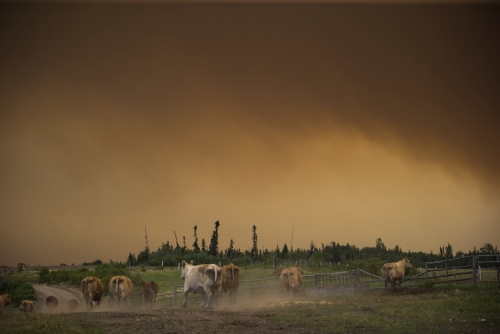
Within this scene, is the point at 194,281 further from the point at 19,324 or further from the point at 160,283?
the point at 160,283

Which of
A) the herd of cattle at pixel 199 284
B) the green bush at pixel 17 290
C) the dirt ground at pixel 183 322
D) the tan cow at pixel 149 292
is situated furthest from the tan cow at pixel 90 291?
the green bush at pixel 17 290

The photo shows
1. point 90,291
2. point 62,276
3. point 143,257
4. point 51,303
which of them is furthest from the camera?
point 143,257

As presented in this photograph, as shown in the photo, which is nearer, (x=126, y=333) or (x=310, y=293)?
(x=126, y=333)

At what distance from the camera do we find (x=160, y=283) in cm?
4394

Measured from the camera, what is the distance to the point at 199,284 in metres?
23.7

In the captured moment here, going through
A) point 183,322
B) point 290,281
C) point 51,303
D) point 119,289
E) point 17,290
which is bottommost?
point 51,303

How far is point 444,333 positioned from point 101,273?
31.8 m

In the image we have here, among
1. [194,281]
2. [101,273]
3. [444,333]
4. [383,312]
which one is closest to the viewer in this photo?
[444,333]

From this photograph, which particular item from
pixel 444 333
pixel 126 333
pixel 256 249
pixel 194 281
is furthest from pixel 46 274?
pixel 444 333

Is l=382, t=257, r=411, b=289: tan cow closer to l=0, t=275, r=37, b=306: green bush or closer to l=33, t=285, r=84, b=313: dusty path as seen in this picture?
l=33, t=285, r=84, b=313: dusty path

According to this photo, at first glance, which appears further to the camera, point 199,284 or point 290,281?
point 290,281

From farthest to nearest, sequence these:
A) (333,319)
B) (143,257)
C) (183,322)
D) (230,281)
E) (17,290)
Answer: (143,257) < (17,290) < (230,281) < (333,319) < (183,322)

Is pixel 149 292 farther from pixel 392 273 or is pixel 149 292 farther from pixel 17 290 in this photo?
pixel 392 273

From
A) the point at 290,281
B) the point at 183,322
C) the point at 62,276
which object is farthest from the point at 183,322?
the point at 62,276
